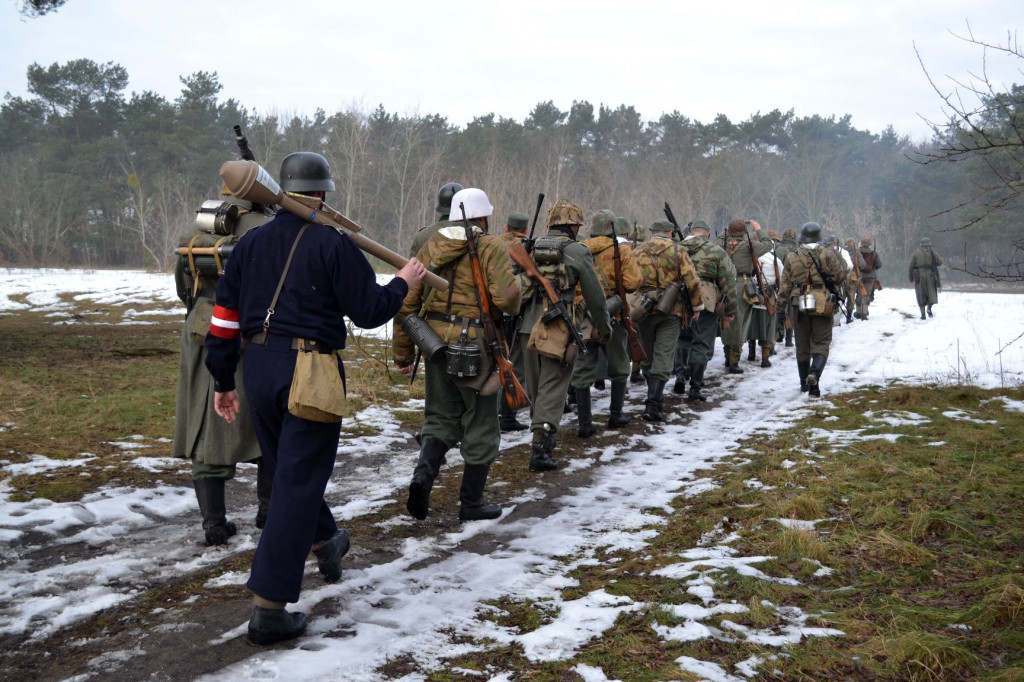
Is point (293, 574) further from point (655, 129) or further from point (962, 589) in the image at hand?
point (655, 129)

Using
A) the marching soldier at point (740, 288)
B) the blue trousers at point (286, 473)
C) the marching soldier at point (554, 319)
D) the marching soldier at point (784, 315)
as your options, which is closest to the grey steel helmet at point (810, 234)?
the marching soldier at point (740, 288)

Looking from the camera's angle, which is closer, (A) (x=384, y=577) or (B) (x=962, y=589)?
(B) (x=962, y=589)

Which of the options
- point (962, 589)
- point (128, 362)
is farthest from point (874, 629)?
point (128, 362)

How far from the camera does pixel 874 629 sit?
3586 millimetres

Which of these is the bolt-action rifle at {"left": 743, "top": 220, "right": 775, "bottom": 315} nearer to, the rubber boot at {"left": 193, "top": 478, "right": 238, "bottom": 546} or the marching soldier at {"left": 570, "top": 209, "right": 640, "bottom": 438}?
the marching soldier at {"left": 570, "top": 209, "right": 640, "bottom": 438}

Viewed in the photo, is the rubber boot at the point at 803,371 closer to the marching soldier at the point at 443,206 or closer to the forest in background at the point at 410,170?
the marching soldier at the point at 443,206

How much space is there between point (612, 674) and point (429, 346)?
8.88 feet

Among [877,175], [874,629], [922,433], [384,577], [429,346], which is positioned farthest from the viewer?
[877,175]

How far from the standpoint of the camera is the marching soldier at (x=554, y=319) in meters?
7.26

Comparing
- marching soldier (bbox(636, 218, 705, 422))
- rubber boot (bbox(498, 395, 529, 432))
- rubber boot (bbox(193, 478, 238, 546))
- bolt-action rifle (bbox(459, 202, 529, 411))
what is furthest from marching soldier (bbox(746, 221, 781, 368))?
rubber boot (bbox(193, 478, 238, 546))

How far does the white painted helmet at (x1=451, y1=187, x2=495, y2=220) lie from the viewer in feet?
18.5

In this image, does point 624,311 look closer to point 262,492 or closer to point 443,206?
point 443,206

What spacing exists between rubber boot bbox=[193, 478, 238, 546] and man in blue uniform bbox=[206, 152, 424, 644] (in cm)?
119

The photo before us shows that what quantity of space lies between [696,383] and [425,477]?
620 cm
